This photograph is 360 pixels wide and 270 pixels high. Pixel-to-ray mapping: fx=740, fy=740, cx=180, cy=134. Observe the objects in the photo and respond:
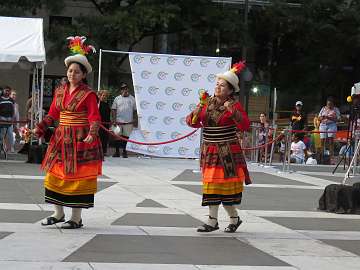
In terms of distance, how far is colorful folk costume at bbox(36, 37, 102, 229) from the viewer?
802 cm

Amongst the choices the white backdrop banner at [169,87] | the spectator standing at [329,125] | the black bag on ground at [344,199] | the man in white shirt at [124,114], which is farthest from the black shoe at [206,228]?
the spectator standing at [329,125]

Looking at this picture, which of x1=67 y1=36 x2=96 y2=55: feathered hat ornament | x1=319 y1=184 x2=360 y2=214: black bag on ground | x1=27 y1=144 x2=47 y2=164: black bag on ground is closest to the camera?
x1=67 y1=36 x2=96 y2=55: feathered hat ornament

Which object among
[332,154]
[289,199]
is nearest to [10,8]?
[332,154]

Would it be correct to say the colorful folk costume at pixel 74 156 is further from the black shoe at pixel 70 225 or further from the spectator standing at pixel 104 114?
the spectator standing at pixel 104 114

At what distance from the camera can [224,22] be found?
27719 millimetres

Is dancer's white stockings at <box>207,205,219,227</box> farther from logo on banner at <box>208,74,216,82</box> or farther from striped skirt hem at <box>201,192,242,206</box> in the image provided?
logo on banner at <box>208,74,216,82</box>

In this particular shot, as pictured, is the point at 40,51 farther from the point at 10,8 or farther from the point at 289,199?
the point at 10,8

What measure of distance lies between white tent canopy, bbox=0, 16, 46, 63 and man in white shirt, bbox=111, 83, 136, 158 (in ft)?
11.2

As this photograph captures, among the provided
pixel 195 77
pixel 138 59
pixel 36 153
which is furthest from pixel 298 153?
pixel 36 153

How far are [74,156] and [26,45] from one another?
8540 mm

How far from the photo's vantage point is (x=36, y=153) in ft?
53.3

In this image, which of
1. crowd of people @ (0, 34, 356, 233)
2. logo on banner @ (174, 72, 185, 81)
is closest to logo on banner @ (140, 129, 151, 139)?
logo on banner @ (174, 72, 185, 81)

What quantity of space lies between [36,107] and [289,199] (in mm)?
7355

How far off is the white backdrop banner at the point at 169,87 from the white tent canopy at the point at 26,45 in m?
2.35
